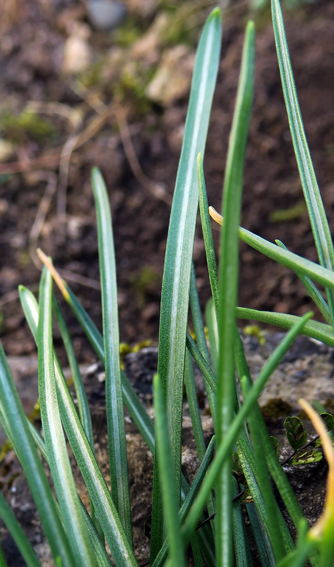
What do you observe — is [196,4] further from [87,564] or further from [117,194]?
[87,564]

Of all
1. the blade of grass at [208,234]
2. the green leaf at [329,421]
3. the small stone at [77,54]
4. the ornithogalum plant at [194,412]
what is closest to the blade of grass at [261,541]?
the ornithogalum plant at [194,412]

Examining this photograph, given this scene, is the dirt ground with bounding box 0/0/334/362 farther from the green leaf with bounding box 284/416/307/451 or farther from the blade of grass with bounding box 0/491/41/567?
the blade of grass with bounding box 0/491/41/567

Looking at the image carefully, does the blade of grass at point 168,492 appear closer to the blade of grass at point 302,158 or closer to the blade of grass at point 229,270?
the blade of grass at point 229,270

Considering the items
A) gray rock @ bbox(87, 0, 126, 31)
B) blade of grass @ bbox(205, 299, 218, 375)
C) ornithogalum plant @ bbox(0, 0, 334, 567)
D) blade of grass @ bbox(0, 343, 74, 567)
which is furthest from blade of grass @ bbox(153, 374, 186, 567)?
gray rock @ bbox(87, 0, 126, 31)

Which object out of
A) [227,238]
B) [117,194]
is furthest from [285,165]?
[227,238]

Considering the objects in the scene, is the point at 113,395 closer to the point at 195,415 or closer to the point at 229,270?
the point at 195,415

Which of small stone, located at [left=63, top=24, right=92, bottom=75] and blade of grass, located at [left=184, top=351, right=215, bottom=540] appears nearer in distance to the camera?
blade of grass, located at [left=184, top=351, right=215, bottom=540]

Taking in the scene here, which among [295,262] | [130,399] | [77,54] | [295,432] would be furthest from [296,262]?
[77,54]
